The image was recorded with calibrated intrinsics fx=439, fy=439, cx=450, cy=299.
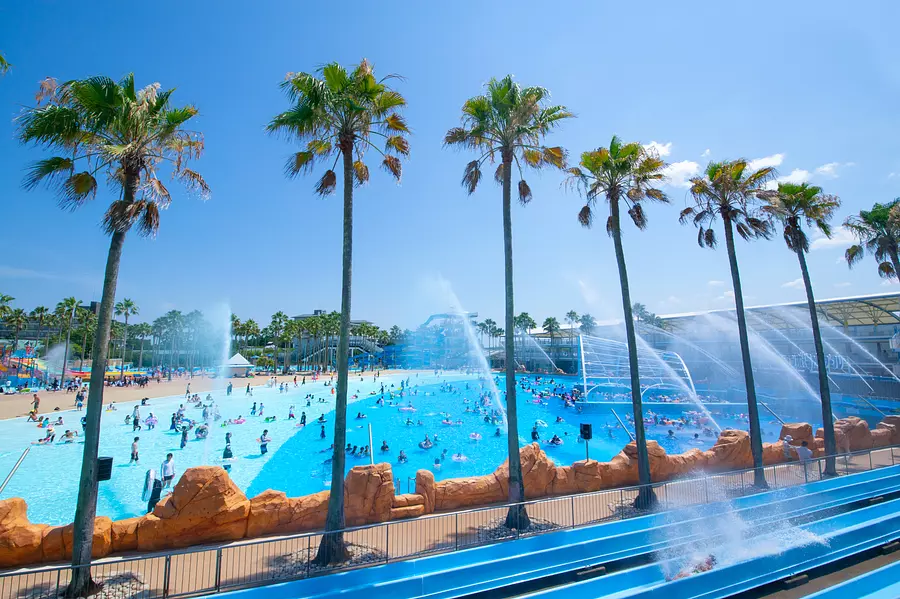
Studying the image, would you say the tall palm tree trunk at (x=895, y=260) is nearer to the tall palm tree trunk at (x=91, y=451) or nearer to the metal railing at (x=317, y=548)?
the metal railing at (x=317, y=548)

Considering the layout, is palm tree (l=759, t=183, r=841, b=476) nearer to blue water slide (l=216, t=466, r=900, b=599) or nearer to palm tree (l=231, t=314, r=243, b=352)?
blue water slide (l=216, t=466, r=900, b=599)

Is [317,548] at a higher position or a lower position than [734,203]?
lower

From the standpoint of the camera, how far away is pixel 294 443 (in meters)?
32.0

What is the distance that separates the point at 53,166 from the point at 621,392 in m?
53.1

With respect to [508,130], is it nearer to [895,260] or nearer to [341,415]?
[341,415]

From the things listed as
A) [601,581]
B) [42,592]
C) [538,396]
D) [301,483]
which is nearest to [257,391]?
[538,396]

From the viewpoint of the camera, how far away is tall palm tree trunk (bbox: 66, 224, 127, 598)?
8109 mm

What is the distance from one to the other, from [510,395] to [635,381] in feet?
16.0

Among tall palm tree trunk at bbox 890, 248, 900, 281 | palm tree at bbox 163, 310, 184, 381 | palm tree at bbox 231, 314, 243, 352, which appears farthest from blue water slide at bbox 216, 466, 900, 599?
palm tree at bbox 163, 310, 184, 381

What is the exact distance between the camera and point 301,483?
903 inches

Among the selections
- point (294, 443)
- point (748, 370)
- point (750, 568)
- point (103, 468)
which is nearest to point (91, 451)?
point (103, 468)

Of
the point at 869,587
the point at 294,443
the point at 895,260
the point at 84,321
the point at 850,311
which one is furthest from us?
the point at 84,321

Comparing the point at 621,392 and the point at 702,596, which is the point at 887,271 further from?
the point at 621,392

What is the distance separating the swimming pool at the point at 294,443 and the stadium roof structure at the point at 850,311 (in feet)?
56.0
